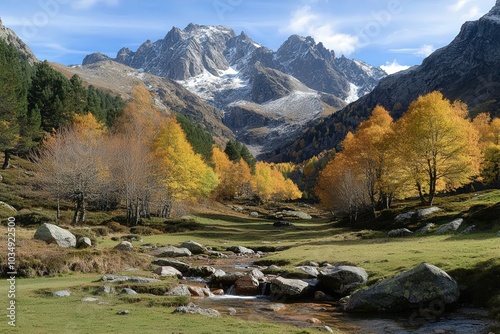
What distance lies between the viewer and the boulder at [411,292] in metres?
17.5

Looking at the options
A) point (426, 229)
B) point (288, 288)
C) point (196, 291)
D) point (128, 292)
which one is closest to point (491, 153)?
point (426, 229)

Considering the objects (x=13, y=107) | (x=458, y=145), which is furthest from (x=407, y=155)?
(x=13, y=107)

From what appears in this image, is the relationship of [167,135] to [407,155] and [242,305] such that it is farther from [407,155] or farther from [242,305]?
[242,305]

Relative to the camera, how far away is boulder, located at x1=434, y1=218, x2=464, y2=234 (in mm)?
35991

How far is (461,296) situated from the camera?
1800 cm

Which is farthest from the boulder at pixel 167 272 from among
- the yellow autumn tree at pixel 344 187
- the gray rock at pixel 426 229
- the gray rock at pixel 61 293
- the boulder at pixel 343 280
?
the yellow autumn tree at pixel 344 187

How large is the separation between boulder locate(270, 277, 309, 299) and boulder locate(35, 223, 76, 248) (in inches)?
821

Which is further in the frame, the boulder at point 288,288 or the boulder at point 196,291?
the boulder at point 196,291

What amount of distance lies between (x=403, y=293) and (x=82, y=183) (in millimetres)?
44482

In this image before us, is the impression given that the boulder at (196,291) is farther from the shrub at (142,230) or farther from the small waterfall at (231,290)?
the shrub at (142,230)

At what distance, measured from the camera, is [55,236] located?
33.5 metres

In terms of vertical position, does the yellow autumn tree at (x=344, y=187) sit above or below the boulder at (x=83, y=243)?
above

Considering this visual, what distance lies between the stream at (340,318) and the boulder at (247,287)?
1.56 m

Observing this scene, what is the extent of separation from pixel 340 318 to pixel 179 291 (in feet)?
30.0
